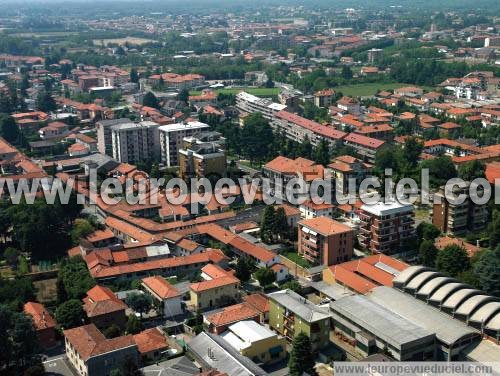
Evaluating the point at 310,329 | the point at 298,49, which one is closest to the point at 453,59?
the point at 298,49

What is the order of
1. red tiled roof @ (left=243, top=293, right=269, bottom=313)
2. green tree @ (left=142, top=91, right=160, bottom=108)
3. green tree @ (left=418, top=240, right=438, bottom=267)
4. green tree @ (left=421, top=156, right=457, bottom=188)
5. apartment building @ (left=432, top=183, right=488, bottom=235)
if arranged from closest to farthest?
red tiled roof @ (left=243, top=293, right=269, bottom=313) → green tree @ (left=418, top=240, right=438, bottom=267) → apartment building @ (left=432, top=183, right=488, bottom=235) → green tree @ (left=421, top=156, right=457, bottom=188) → green tree @ (left=142, top=91, right=160, bottom=108)

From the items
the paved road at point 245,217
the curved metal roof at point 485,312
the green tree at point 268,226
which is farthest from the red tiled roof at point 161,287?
the curved metal roof at point 485,312

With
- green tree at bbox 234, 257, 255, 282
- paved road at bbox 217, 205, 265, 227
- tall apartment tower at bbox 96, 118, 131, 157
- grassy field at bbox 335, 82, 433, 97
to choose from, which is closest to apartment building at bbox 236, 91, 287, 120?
grassy field at bbox 335, 82, 433, 97

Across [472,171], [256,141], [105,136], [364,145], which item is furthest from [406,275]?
[105,136]

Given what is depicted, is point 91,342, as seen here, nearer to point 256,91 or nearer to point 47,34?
point 256,91

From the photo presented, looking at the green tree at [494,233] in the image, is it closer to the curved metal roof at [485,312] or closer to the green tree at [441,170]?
the curved metal roof at [485,312]

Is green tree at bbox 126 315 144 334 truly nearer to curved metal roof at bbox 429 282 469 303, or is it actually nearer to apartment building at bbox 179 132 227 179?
curved metal roof at bbox 429 282 469 303
